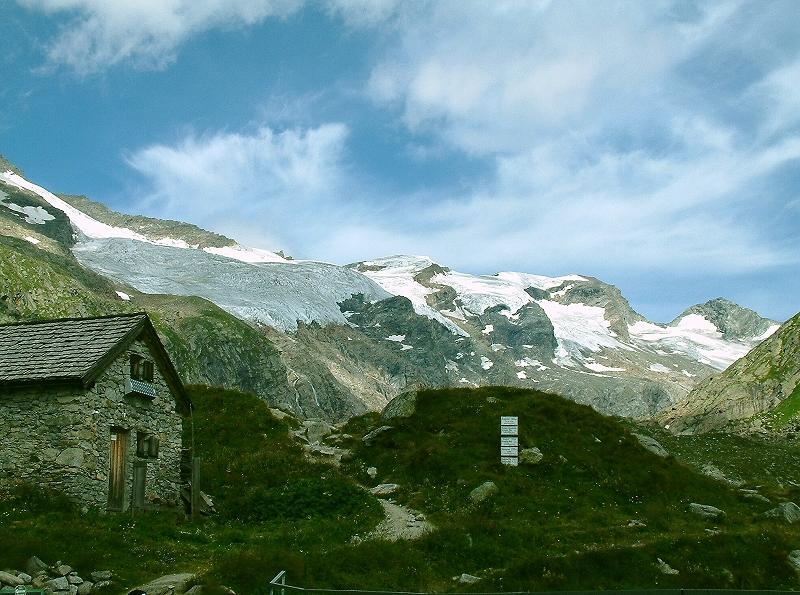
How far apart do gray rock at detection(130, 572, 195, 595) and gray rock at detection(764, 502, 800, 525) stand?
22.7 m

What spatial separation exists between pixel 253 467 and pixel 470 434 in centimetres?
1090

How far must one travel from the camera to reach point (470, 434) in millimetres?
39031

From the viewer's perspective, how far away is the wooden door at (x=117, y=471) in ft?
93.6

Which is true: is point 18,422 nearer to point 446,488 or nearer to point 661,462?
point 446,488

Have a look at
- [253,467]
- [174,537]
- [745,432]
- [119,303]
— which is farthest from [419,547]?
[119,303]

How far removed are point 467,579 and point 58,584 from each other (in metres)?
10.2

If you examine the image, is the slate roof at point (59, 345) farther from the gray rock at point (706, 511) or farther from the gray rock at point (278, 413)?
the gray rock at point (706, 511)

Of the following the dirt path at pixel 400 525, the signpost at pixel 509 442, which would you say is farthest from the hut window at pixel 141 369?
the signpost at pixel 509 442

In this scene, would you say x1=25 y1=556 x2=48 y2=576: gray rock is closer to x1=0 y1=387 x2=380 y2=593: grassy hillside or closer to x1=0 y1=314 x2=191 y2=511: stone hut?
x1=0 y1=387 x2=380 y2=593: grassy hillside

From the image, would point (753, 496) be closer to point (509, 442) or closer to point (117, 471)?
point (509, 442)

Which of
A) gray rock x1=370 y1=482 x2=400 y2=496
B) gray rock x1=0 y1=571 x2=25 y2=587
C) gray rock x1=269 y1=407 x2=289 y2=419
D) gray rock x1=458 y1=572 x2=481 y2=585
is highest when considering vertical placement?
gray rock x1=269 y1=407 x2=289 y2=419

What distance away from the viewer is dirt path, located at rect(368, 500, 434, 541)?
2634cm

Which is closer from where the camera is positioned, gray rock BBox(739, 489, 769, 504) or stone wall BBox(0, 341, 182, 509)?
stone wall BBox(0, 341, 182, 509)

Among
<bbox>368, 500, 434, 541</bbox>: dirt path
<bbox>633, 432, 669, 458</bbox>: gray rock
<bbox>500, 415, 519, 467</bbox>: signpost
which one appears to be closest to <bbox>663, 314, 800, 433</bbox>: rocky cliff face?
<bbox>633, 432, 669, 458</bbox>: gray rock
